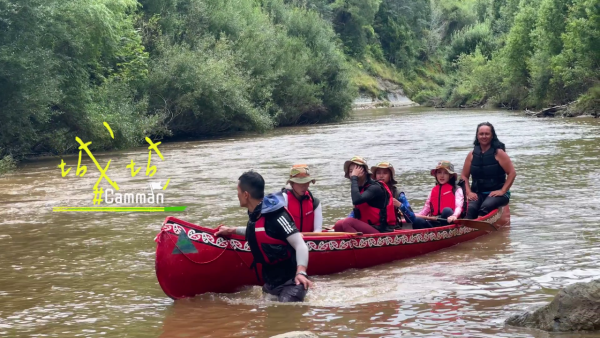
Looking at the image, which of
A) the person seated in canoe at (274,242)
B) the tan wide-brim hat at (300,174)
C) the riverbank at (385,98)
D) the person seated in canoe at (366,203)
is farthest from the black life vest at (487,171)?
the riverbank at (385,98)

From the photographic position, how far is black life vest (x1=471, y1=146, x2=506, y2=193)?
10.2m

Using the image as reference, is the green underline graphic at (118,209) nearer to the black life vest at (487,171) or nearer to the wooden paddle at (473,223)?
the wooden paddle at (473,223)

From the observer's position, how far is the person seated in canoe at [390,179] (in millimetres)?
9039

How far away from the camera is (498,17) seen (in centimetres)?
6731

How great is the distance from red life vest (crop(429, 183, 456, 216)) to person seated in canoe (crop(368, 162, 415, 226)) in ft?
2.33

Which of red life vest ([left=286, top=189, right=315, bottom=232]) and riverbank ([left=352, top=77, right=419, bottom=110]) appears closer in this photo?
red life vest ([left=286, top=189, right=315, bottom=232])

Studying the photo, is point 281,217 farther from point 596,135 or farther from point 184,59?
point 184,59

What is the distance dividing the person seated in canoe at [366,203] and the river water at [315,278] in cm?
50

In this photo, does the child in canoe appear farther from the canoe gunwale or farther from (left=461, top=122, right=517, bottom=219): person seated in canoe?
(left=461, top=122, right=517, bottom=219): person seated in canoe

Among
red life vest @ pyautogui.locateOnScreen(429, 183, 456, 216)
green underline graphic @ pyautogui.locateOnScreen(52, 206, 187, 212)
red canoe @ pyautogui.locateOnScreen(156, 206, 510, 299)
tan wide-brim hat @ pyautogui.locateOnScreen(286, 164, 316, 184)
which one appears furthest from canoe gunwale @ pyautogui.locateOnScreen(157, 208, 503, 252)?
green underline graphic @ pyautogui.locateOnScreen(52, 206, 187, 212)

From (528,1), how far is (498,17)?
1524 centimetres

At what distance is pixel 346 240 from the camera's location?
8.23 m

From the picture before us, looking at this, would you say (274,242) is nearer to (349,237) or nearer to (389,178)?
(349,237)

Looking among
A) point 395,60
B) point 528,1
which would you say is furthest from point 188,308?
point 395,60
